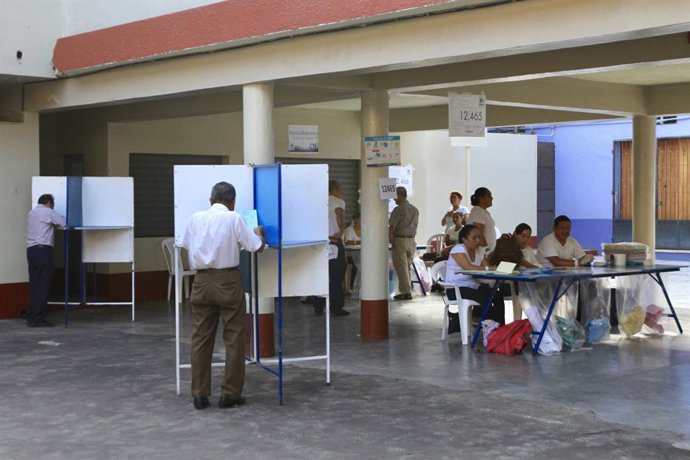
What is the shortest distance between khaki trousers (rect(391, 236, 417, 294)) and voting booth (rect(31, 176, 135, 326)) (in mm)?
4074

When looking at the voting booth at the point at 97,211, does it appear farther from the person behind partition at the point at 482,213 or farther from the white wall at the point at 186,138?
the person behind partition at the point at 482,213

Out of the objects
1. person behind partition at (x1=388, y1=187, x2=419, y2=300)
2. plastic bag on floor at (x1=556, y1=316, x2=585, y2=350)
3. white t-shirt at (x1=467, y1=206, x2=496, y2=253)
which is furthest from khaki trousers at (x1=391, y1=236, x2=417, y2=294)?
plastic bag on floor at (x1=556, y1=316, x2=585, y2=350)

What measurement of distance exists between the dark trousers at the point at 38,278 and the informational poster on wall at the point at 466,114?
5.23m

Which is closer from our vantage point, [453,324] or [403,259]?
[453,324]

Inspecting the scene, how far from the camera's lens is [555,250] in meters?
11.7

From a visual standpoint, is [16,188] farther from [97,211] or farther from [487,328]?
[487,328]

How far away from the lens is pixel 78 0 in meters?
12.2

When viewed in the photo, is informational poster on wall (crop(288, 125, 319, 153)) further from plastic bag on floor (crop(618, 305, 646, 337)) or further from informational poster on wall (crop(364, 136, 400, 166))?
plastic bag on floor (crop(618, 305, 646, 337))

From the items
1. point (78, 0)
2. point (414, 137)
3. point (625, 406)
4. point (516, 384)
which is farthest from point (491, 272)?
point (414, 137)

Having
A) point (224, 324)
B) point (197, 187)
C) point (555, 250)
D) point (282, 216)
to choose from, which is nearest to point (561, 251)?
point (555, 250)

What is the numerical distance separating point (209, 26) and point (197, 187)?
216cm

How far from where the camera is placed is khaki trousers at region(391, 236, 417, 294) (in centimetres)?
1536

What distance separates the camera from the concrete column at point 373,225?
11188 millimetres

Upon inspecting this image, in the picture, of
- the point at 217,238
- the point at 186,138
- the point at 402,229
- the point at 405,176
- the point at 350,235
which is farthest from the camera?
the point at 405,176
